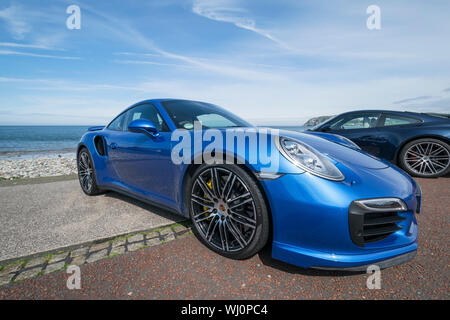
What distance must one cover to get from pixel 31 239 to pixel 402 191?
3.11 meters

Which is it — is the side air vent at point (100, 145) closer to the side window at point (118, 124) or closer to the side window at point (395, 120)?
the side window at point (118, 124)

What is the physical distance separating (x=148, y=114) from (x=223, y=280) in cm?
200

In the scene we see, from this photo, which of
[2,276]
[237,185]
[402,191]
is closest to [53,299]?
[2,276]

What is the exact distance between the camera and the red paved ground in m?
1.34

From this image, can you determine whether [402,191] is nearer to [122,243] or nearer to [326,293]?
[326,293]

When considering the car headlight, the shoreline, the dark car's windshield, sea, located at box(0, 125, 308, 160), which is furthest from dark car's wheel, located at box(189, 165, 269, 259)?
the shoreline

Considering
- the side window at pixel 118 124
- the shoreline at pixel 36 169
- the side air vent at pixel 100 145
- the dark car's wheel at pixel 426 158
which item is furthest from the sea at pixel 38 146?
the shoreline at pixel 36 169

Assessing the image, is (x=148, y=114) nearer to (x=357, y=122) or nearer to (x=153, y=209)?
(x=153, y=209)

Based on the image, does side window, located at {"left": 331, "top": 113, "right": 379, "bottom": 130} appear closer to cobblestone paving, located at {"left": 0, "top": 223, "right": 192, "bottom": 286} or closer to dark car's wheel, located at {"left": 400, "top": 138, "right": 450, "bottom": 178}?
dark car's wheel, located at {"left": 400, "top": 138, "right": 450, "bottom": 178}

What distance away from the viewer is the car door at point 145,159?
6.82 ft

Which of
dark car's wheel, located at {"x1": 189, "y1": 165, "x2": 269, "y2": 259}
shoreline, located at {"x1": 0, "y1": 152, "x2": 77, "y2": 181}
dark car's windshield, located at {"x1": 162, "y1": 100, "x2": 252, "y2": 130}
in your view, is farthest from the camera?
shoreline, located at {"x1": 0, "y1": 152, "x2": 77, "y2": 181}

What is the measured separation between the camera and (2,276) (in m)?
1.57

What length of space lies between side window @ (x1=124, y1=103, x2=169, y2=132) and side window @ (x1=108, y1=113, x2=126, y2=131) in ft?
0.38

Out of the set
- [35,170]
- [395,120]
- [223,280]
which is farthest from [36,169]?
[395,120]
